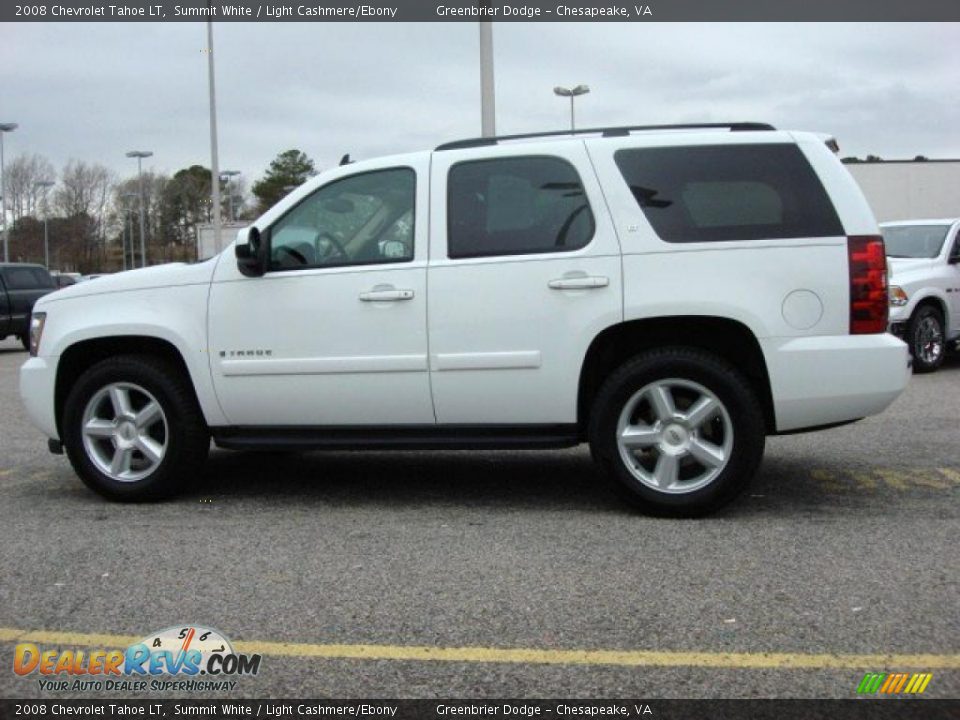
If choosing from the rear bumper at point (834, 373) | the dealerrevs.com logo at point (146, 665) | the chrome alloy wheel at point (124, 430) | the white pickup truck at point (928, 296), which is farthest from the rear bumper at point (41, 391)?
the white pickup truck at point (928, 296)

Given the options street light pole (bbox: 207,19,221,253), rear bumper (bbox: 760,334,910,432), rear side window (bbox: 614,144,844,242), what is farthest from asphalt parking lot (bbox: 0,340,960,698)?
street light pole (bbox: 207,19,221,253)

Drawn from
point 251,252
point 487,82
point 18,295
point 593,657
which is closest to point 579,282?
point 251,252

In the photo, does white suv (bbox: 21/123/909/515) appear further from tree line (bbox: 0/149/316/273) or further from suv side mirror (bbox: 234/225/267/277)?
tree line (bbox: 0/149/316/273)

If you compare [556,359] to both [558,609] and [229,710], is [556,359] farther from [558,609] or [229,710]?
[229,710]

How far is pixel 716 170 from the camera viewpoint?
497 centimetres

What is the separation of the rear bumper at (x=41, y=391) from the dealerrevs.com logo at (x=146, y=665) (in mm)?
2434

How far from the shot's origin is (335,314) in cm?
519

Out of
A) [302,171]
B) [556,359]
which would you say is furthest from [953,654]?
[302,171]

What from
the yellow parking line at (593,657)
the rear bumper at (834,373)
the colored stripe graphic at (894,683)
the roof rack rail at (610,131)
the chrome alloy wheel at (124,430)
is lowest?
the colored stripe graphic at (894,683)

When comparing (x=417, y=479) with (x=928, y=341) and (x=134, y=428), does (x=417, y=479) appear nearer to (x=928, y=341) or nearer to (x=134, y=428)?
(x=134, y=428)

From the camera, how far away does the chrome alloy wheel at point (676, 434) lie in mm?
4879

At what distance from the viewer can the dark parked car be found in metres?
19.0

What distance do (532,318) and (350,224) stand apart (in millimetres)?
1188

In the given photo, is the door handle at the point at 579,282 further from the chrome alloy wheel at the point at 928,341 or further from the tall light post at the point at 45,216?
the tall light post at the point at 45,216
